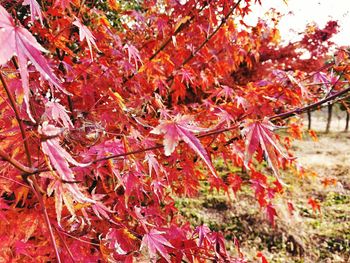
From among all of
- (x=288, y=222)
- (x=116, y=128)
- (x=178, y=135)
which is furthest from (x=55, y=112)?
(x=288, y=222)

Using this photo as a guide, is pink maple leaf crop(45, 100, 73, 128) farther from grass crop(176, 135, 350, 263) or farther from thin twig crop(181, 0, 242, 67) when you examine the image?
grass crop(176, 135, 350, 263)

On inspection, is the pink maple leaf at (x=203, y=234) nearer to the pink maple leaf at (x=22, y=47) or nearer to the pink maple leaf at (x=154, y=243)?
the pink maple leaf at (x=154, y=243)

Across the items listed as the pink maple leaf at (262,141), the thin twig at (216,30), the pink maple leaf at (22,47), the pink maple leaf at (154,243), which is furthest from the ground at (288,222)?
the pink maple leaf at (22,47)

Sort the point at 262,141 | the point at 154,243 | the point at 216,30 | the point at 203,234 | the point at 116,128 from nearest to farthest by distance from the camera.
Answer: the point at 262,141
the point at 154,243
the point at 203,234
the point at 116,128
the point at 216,30

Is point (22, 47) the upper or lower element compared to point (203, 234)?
upper

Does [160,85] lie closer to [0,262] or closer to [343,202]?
[0,262]

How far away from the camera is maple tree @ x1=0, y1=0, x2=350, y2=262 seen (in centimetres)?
102

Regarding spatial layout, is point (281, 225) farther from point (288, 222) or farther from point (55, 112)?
point (55, 112)

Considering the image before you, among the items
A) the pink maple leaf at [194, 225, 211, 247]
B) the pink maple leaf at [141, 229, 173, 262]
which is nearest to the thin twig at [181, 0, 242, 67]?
the pink maple leaf at [194, 225, 211, 247]

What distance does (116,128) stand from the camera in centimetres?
219

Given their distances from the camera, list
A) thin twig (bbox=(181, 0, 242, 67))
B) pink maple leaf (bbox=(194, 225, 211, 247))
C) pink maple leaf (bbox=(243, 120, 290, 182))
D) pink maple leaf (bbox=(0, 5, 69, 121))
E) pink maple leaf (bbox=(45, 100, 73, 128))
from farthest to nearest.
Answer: thin twig (bbox=(181, 0, 242, 67)) → pink maple leaf (bbox=(194, 225, 211, 247)) → pink maple leaf (bbox=(45, 100, 73, 128)) → pink maple leaf (bbox=(243, 120, 290, 182)) → pink maple leaf (bbox=(0, 5, 69, 121))

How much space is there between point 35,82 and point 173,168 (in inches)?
42.6

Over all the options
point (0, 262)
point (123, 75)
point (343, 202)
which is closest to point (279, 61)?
point (343, 202)

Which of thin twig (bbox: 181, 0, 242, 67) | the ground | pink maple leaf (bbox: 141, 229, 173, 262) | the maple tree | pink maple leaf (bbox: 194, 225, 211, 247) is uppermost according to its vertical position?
thin twig (bbox: 181, 0, 242, 67)
